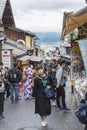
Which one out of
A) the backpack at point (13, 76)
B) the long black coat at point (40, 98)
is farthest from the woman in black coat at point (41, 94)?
the backpack at point (13, 76)

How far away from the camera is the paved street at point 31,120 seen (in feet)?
42.9

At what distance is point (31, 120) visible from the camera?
1457 cm

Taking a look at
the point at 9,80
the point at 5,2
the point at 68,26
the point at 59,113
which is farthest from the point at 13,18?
the point at 68,26

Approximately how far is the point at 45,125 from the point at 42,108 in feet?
1.80

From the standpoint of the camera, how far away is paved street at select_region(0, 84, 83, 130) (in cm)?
1307

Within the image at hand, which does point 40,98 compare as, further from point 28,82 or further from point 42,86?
point 28,82

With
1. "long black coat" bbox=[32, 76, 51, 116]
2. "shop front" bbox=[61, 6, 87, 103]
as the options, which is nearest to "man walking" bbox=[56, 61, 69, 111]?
"shop front" bbox=[61, 6, 87, 103]

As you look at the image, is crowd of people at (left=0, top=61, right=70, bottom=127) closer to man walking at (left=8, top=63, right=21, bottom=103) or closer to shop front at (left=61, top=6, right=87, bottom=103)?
man walking at (left=8, top=63, right=21, bottom=103)

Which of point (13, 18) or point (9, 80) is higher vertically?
point (13, 18)

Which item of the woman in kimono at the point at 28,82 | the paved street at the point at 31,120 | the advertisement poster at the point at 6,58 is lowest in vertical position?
the paved street at the point at 31,120

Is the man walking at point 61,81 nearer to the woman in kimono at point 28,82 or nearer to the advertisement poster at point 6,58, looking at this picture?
the woman in kimono at point 28,82

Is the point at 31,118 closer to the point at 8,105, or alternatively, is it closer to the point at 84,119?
the point at 8,105

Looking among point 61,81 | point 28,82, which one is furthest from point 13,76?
point 61,81

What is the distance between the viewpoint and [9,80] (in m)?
20.2
